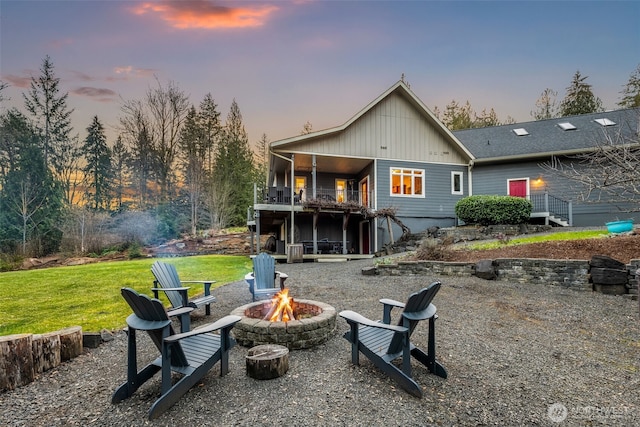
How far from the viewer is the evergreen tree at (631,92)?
2623 cm

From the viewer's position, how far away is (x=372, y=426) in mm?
2188

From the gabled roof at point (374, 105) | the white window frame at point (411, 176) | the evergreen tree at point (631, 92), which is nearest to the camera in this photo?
the gabled roof at point (374, 105)

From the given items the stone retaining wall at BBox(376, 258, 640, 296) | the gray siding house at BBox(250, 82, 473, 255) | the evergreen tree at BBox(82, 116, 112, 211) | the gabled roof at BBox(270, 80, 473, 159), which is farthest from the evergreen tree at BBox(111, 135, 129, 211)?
the stone retaining wall at BBox(376, 258, 640, 296)

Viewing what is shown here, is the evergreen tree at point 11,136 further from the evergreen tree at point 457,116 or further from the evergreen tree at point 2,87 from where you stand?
the evergreen tree at point 457,116

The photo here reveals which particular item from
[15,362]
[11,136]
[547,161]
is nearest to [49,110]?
[11,136]

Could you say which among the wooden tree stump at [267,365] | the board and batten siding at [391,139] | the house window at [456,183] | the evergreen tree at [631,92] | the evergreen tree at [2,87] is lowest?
the wooden tree stump at [267,365]

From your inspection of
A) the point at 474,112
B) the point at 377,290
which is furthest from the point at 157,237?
the point at 474,112

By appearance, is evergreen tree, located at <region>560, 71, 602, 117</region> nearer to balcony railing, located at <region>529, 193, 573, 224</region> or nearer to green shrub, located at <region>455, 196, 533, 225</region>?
balcony railing, located at <region>529, 193, 573, 224</region>

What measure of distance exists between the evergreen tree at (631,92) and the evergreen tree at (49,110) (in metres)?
45.3

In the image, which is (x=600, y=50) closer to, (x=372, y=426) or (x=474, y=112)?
(x=474, y=112)

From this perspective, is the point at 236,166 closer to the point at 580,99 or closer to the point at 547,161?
the point at 547,161

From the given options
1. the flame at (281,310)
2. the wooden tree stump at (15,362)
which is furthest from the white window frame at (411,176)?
the wooden tree stump at (15,362)

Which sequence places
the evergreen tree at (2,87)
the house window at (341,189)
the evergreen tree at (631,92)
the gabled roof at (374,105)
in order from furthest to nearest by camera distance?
the evergreen tree at (631,92) < the evergreen tree at (2,87) < the house window at (341,189) < the gabled roof at (374,105)

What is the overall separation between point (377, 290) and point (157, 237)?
1833cm
